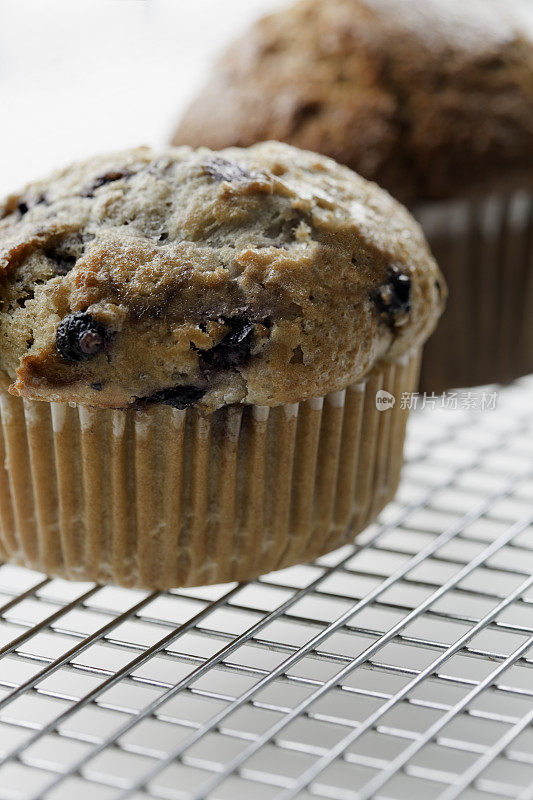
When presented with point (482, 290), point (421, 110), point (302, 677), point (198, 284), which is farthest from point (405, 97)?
point (302, 677)

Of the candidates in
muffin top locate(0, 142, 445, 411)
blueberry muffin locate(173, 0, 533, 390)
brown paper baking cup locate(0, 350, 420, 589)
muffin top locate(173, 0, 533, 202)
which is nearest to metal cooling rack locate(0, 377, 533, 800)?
brown paper baking cup locate(0, 350, 420, 589)

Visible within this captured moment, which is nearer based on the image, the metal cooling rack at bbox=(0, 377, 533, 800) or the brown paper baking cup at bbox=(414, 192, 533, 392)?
the metal cooling rack at bbox=(0, 377, 533, 800)

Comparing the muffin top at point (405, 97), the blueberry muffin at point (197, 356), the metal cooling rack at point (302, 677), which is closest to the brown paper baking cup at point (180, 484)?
the blueberry muffin at point (197, 356)

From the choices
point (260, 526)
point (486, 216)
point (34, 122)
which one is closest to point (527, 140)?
point (486, 216)

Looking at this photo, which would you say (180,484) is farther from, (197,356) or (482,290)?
(482,290)

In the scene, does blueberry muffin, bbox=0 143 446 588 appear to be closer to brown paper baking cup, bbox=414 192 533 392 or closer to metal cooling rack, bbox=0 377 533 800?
metal cooling rack, bbox=0 377 533 800

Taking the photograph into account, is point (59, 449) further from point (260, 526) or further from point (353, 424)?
point (353, 424)

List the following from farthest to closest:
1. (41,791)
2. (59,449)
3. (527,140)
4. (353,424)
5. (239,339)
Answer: (527,140), (353,424), (59,449), (239,339), (41,791)
